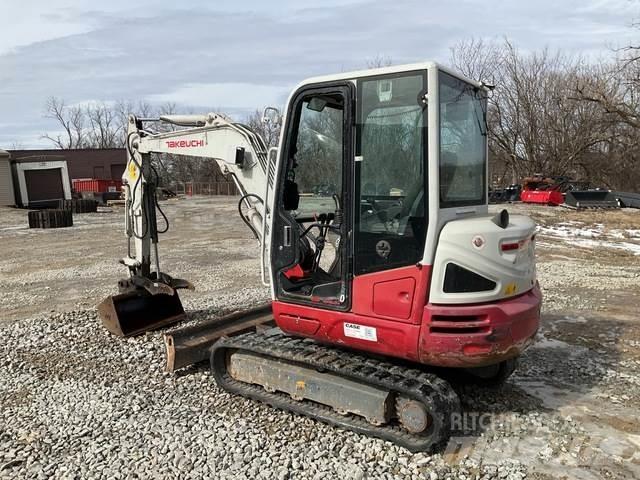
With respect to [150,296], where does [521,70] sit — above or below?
above

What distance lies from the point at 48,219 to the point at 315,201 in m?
17.3

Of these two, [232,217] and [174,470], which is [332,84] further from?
[232,217]

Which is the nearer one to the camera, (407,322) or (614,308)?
(407,322)

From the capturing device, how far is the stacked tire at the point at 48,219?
61.7 feet

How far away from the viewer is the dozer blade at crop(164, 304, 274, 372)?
5000mm

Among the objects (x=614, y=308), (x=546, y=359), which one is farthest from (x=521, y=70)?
(x=546, y=359)

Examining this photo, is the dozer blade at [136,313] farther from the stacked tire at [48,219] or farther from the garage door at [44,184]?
the garage door at [44,184]

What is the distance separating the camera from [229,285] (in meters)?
9.15

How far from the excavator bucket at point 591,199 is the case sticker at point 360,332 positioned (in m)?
19.5

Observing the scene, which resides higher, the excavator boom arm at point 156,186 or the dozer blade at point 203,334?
the excavator boom arm at point 156,186

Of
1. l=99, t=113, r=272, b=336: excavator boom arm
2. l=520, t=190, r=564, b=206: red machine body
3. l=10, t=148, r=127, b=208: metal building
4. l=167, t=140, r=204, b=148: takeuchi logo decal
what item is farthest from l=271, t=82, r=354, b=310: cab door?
l=10, t=148, r=127, b=208: metal building

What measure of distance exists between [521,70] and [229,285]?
27631mm

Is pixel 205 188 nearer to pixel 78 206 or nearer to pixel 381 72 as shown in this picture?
pixel 78 206

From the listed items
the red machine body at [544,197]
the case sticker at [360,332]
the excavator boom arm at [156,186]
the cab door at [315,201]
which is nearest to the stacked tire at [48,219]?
the excavator boom arm at [156,186]
